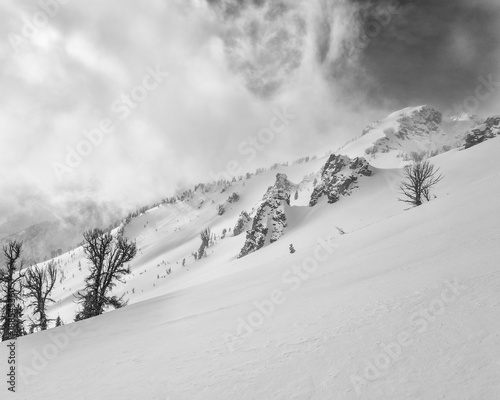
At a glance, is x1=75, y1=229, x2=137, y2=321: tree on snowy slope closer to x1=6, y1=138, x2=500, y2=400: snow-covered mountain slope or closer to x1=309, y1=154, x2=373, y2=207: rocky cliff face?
x1=6, y1=138, x2=500, y2=400: snow-covered mountain slope

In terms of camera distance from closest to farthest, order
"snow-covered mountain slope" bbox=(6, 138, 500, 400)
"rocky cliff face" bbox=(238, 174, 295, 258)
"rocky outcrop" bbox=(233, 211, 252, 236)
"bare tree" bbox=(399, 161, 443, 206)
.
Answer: "snow-covered mountain slope" bbox=(6, 138, 500, 400)
"bare tree" bbox=(399, 161, 443, 206)
"rocky cliff face" bbox=(238, 174, 295, 258)
"rocky outcrop" bbox=(233, 211, 252, 236)

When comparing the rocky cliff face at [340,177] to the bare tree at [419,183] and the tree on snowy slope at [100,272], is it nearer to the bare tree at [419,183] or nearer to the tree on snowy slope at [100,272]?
the bare tree at [419,183]

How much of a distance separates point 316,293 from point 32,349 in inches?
419

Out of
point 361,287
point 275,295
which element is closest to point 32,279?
point 275,295

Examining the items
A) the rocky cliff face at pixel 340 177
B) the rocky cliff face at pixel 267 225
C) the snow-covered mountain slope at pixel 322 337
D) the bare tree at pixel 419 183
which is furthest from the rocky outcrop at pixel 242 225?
the snow-covered mountain slope at pixel 322 337

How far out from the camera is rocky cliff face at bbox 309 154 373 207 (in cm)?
8369

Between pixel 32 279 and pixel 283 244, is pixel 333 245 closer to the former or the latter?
pixel 32 279

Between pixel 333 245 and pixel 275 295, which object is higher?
pixel 333 245

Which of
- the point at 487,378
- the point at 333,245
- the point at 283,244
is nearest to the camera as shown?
the point at 487,378

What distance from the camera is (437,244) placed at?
1308 centimetres

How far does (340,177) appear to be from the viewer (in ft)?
283

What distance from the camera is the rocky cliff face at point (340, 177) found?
83.7 meters

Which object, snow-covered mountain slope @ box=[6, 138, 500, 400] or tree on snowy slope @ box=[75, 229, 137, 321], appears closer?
snow-covered mountain slope @ box=[6, 138, 500, 400]

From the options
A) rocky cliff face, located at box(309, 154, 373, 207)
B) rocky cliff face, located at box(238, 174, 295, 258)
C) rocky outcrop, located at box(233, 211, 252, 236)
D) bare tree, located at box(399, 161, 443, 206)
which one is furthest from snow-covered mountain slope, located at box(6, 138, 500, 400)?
rocky outcrop, located at box(233, 211, 252, 236)
